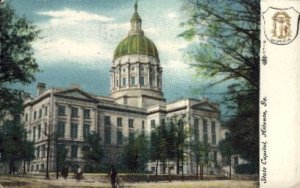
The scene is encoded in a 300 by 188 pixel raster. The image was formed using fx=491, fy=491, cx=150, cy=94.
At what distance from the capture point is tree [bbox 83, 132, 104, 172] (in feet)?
10.9

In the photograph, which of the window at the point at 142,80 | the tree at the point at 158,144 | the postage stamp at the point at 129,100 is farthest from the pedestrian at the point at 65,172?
the window at the point at 142,80

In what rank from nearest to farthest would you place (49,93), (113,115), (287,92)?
1. (287,92)
2. (49,93)
3. (113,115)

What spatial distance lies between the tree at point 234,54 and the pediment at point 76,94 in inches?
29.9

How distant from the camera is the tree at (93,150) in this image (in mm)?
3334

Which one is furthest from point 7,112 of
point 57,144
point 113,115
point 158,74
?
point 158,74

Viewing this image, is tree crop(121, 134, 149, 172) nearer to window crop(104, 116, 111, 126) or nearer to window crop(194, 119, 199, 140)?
window crop(104, 116, 111, 126)

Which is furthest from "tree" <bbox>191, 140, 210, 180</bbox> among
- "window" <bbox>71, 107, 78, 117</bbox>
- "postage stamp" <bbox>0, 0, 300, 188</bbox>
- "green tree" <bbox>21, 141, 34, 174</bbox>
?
"green tree" <bbox>21, 141, 34, 174</bbox>

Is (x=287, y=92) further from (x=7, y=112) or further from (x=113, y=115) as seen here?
(x=7, y=112)

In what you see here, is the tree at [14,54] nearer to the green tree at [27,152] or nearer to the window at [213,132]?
the green tree at [27,152]

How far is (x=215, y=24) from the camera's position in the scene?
344 cm

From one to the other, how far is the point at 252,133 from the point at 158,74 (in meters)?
0.77

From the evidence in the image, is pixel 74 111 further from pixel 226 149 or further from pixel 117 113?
pixel 226 149

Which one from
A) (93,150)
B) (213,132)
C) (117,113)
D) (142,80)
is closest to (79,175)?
(93,150)

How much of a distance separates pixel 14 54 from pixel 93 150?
94 cm
